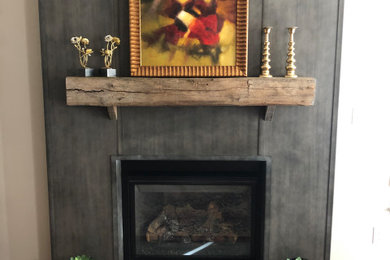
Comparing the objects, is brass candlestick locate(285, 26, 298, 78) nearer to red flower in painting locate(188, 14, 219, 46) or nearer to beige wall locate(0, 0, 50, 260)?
red flower in painting locate(188, 14, 219, 46)

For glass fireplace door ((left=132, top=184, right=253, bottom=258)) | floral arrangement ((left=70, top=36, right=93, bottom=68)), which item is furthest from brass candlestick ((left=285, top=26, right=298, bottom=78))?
floral arrangement ((left=70, top=36, right=93, bottom=68))

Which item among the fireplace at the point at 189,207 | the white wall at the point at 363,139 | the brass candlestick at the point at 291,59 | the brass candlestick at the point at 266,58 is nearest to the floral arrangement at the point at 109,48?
the fireplace at the point at 189,207

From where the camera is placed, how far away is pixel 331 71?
1957 millimetres

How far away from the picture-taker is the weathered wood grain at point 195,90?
5.94 feet

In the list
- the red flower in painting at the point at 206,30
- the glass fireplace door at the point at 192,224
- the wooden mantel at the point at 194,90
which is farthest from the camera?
the glass fireplace door at the point at 192,224

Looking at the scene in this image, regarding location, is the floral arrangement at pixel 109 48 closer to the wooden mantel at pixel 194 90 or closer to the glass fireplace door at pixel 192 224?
the wooden mantel at pixel 194 90

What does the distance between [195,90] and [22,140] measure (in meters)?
1.13

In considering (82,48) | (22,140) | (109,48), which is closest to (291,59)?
(109,48)

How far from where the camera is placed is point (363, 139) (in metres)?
2.09

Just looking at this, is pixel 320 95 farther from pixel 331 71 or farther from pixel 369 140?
pixel 369 140

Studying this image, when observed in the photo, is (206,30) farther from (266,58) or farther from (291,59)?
(291,59)

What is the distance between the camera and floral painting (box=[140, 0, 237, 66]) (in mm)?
1910

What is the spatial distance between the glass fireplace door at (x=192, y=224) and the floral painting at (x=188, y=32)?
2.69 feet

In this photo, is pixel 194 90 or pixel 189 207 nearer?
pixel 194 90
